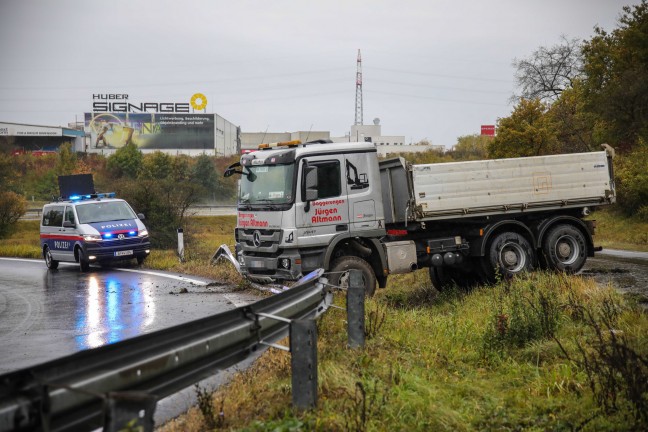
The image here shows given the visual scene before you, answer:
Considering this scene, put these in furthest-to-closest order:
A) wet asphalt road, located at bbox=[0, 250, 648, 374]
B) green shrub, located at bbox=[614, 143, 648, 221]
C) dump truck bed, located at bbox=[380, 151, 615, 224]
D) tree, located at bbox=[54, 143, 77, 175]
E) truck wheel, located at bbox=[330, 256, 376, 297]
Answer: tree, located at bbox=[54, 143, 77, 175]
green shrub, located at bbox=[614, 143, 648, 221]
dump truck bed, located at bbox=[380, 151, 615, 224]
truck wheel, located at bbox=[330, 256, 376, 297]
wet asphalt road, located at bbox=[0, 250, 648, 374]

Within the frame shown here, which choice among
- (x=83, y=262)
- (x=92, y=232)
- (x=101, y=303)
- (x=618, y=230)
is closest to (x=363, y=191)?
(x=101, y=303)

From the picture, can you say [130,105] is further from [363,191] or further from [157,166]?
[363,191]

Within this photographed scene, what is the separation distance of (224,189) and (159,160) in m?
9.76

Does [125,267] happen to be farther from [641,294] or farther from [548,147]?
[548,147]

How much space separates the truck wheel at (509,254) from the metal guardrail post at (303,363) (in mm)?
9728

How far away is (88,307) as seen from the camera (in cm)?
1347

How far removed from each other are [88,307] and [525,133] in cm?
3139

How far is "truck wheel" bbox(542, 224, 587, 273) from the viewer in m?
14.9

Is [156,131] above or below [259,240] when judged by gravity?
above

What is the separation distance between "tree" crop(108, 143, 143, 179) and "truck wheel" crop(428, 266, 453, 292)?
2940 inches

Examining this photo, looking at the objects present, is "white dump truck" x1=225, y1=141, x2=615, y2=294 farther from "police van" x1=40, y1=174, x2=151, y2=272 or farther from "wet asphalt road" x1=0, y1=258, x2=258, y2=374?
"police van" x1=40, y1=174, x2=151, y2=272

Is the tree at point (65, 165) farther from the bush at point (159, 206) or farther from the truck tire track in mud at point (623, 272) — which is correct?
the truck tire track in mud at point (623, 272)

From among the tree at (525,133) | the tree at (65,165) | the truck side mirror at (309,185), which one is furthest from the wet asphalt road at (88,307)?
the tree at (65,165)

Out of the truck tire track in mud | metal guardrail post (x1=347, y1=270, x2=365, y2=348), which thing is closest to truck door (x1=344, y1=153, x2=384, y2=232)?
the truck tire track in mud
